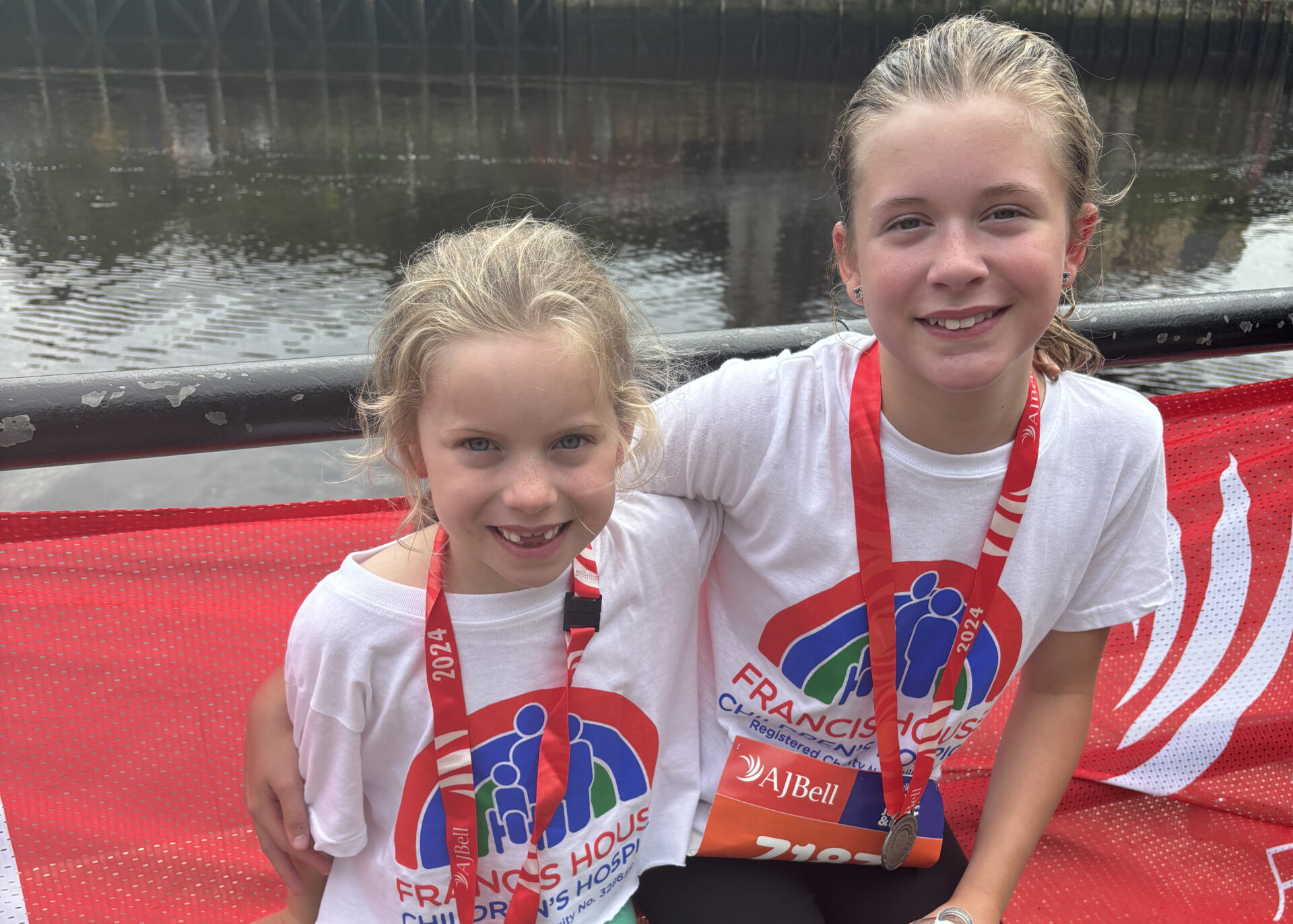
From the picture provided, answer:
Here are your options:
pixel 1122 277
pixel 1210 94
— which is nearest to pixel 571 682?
pixel 1122 277

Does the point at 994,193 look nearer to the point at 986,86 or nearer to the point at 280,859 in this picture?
the point at 986,86

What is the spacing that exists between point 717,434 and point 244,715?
983mm

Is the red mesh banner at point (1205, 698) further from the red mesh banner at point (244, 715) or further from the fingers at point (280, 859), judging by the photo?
the fingers at point (280, 859)

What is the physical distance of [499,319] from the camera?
144 cm

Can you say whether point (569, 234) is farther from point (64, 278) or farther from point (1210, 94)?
point (1210, 94)

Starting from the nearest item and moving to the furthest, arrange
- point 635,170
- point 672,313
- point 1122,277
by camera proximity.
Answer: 1. point 672,313
2. point 1122,277
3. point 635,170

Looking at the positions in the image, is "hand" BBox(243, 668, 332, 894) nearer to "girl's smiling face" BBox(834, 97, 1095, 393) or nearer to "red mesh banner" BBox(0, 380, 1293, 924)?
"red mesh banner" BBox(0, 380, 1293, 924)

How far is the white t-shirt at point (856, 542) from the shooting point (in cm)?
171

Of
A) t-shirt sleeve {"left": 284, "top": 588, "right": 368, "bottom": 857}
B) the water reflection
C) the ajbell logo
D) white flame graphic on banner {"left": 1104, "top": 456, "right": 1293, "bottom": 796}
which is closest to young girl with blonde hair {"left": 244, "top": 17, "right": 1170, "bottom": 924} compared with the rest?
the ajbell logo

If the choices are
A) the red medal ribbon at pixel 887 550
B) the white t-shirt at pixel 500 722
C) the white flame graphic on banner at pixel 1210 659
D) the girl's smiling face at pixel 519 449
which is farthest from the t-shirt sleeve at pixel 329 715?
the white flame graphic on banner at pixel 1210 659

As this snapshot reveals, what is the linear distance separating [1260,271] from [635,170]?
7.92 m

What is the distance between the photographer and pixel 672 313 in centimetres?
935

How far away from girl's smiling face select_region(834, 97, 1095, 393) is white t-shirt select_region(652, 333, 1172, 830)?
0.20 metres

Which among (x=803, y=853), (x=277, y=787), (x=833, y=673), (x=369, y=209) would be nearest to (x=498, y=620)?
(x=277, y=787)
